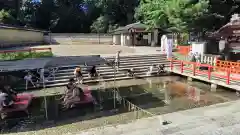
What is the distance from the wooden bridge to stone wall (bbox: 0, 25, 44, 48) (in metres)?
24.2

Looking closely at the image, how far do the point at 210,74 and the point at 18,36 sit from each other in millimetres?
30286

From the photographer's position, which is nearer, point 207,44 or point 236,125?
point 236,125

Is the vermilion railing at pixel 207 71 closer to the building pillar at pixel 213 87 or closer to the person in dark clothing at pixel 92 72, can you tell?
the building pillar at pixel 213 87

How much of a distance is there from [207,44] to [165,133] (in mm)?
13983

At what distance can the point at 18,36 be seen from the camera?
115ft

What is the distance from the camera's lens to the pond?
912cm

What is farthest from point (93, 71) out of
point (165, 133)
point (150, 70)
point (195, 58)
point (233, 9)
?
point (233, 9)

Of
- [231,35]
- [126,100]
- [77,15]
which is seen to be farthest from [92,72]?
[77,15]

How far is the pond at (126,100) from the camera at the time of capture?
9.12 m

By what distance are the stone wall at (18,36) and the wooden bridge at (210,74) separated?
24.2 m

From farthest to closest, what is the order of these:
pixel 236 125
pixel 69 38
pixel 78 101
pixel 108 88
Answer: pixel 69 38, pixel 108 88, pixel 78 101, pixel 236 125

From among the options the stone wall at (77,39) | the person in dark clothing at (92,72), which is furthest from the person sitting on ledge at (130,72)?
the stone wall at (77,39)

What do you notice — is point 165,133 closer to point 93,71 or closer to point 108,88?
point 108,88

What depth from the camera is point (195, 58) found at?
17297 millimetres
